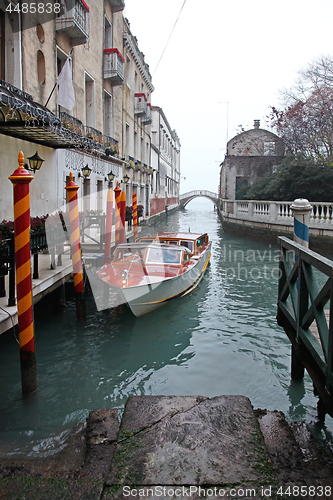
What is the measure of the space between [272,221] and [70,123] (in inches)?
367

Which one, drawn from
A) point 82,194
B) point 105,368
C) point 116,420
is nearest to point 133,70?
point 82,194

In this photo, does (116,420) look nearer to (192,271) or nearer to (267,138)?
(192,271)

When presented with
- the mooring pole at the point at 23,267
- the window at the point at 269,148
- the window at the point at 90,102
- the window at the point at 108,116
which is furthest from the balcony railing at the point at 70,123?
the window at the point at 269,148

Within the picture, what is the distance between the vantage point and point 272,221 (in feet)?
53.4

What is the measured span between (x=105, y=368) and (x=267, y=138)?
93.9 feet

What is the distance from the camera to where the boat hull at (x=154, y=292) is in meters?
6.55

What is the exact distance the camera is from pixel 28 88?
902 cm

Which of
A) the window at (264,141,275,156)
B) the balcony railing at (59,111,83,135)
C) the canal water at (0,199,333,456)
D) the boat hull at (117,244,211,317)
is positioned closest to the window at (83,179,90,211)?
the balcony railing at (59,111,83,135)

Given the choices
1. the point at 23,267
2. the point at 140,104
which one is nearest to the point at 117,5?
the point at 140,104

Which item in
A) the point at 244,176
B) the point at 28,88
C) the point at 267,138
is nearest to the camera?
the point at 28,88

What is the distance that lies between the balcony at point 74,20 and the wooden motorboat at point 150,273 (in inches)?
262

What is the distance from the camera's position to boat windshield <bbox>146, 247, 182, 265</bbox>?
7.78 meters

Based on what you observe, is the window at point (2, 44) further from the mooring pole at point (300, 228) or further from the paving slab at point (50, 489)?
the paving slab at point (50, 489)

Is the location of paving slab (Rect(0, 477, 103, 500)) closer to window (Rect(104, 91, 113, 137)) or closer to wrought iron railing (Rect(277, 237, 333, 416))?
wrought iron railing (Rect(277, 237, 333, 416))
